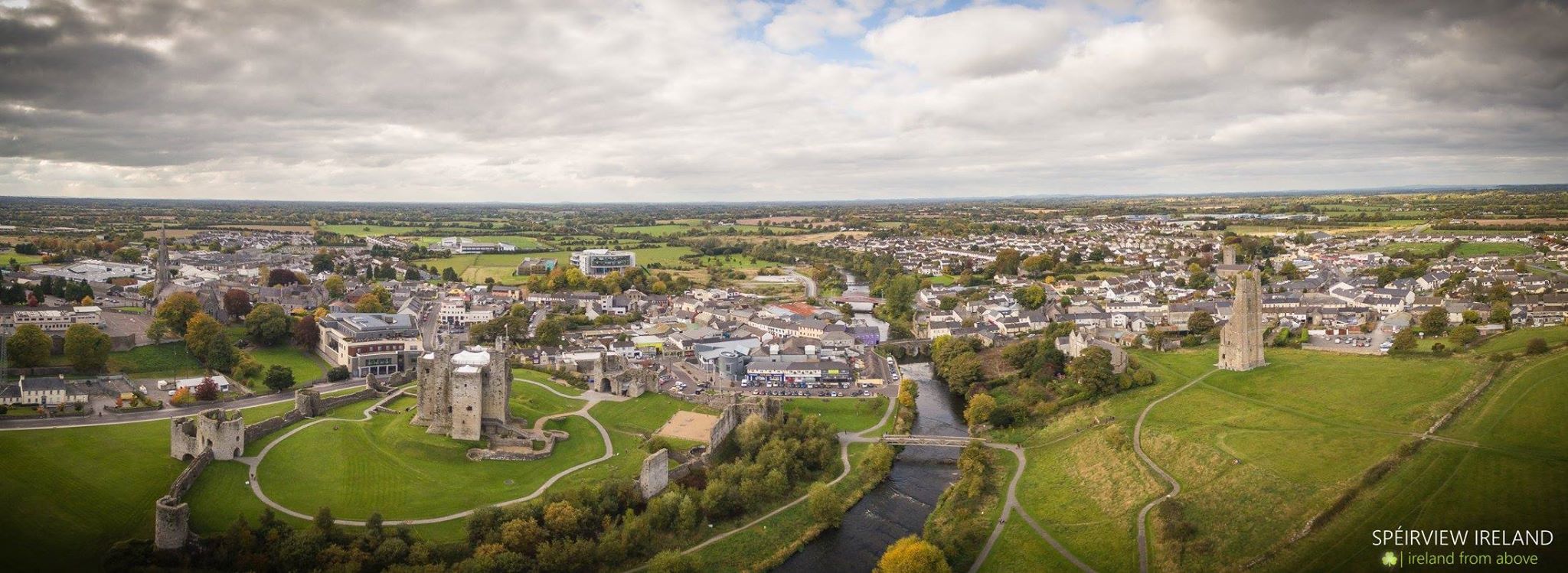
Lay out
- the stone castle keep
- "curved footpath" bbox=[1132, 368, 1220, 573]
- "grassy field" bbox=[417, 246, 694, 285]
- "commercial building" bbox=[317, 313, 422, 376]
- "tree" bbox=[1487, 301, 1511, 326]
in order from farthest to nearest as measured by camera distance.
A: "grassy field" bbox=[417, 246, 694, 285]
"tree" bbox=[1487, 301, 1511, 326]
"commercial building" bbox=[317, 313, 422, 376]
the stone castle keep
"curved footpath" bbox=[1132, 368, 1220, 573]

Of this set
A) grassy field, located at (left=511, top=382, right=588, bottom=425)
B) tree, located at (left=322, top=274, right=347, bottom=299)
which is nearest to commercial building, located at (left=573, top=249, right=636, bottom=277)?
tree, located at (left=322, top=274, right=347, bottom=299)

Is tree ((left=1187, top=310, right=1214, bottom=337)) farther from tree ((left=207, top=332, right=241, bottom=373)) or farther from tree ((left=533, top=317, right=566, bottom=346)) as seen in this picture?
tree ((left=207, top=332, right=241, bottom=373))

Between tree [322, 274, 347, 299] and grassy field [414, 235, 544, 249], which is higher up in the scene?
grassy field [414, 235, 544, 249]

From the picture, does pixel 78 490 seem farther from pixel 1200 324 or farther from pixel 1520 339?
pixel 1520 339

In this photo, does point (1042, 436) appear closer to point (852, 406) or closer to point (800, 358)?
point (852, 406)

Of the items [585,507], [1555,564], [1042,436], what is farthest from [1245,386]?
[585,507]

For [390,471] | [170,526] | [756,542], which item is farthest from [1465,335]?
[170,526]

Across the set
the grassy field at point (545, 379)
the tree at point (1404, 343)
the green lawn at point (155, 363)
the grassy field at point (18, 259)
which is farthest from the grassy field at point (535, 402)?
the grassy field at point (18, 259)
